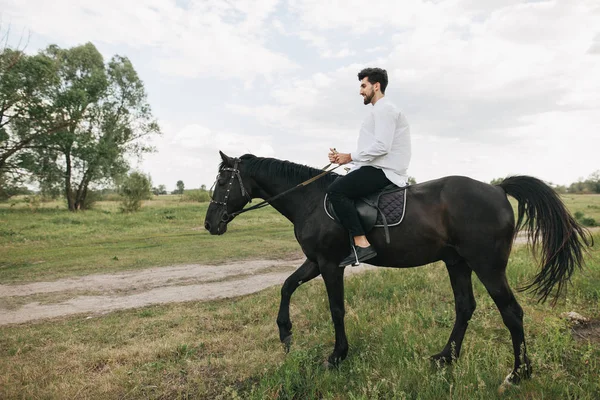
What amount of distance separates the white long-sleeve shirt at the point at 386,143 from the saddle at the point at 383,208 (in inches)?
7.1

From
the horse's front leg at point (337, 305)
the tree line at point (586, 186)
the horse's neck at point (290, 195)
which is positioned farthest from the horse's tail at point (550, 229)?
the tree line at point (586, 186)

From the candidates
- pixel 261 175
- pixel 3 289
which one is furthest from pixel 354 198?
pixel 3 289

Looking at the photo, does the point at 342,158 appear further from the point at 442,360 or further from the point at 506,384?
the point at 506,384

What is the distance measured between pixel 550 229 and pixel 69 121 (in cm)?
2264

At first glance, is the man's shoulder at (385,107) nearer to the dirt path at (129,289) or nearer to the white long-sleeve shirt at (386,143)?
the white long-sleeve shirt at (386,143)

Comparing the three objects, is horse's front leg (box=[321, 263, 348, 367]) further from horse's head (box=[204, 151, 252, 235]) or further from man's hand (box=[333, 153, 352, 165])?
horse's head (box=[204, 151, 252, 235])

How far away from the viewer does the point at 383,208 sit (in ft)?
15.0

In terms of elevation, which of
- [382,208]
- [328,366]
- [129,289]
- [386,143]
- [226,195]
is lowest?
[129,289]

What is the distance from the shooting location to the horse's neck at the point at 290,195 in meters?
5.20

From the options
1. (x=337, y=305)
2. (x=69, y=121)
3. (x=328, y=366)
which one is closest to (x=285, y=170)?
(x=337, y=305)

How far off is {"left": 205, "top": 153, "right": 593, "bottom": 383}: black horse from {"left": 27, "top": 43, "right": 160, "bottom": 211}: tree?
27962 mm

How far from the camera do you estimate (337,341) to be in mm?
4688

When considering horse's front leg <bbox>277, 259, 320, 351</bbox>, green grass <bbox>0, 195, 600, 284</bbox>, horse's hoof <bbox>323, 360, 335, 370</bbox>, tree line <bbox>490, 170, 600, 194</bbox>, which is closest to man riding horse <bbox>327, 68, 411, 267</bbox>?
horse's front leg <bbox>277, 259, 320, 351</bbox>

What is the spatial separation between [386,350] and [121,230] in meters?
21.3
